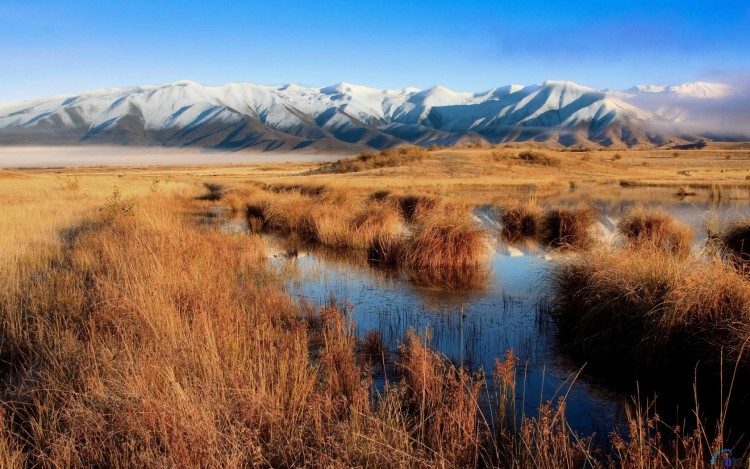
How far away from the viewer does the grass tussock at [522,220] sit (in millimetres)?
20094

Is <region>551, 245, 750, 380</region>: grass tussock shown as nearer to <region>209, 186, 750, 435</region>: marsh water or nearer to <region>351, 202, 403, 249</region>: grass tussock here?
<region>209, 186, 750, 435</region>: marsh water

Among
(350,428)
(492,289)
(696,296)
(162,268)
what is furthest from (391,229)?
(350,428)

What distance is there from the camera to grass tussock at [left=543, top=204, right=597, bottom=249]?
1778cm

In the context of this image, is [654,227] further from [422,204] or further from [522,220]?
[422,204]

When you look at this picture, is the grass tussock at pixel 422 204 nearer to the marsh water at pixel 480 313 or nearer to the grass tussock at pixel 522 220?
the grass tussock at pixel 522 220

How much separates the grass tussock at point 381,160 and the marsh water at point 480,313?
134 feet

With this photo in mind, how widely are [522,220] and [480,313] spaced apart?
1170 centimetres

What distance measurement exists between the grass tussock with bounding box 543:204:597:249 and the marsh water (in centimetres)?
117

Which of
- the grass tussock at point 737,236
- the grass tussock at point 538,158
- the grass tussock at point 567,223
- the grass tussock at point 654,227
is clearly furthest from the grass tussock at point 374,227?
the grass tussock at point 538,158

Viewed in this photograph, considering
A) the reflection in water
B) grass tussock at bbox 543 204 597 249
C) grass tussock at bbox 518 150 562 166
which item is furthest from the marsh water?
grass tussock at bbox 518 150 562 166

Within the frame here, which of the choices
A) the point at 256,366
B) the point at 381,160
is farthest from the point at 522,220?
the point at 381,160

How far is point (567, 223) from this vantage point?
18984 mm

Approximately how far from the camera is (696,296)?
677 cm

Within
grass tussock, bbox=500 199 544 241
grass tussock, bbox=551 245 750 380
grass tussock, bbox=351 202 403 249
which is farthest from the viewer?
grass tussock, bbox=500 199 544 241
